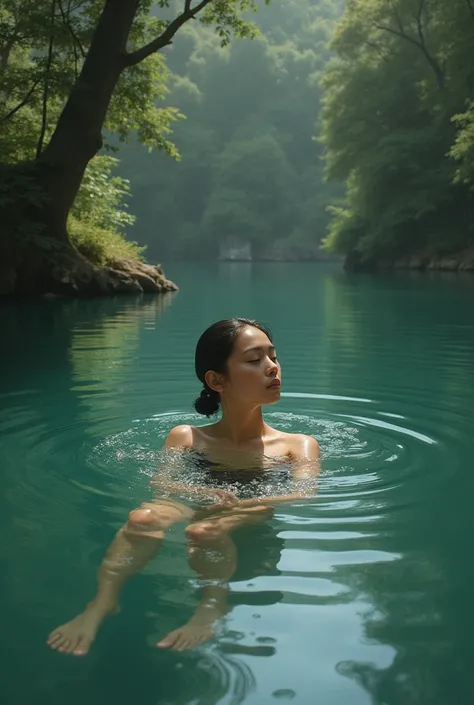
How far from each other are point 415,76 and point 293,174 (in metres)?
32.4

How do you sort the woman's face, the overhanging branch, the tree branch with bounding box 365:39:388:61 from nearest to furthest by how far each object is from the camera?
the woman's face, the overhanging branch, the tree branch with bounding box 365:39:388:61

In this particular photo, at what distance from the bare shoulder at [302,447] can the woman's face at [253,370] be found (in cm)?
37

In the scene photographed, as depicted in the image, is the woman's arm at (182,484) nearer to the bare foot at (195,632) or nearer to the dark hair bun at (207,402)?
the dark hair bun at (207,402)

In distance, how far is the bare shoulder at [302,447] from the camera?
4109 mm

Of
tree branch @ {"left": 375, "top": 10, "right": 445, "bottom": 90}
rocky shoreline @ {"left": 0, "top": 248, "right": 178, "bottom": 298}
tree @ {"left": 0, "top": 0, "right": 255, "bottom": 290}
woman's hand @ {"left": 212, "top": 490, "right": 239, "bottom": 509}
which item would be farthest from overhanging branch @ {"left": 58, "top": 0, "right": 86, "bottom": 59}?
tree branch @ {"left": 375, "top": 10, "right": 445, "bottom": 90}

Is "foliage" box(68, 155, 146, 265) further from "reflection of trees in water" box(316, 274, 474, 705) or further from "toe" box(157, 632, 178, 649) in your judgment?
"toe" box(157, 632, 178, 649)

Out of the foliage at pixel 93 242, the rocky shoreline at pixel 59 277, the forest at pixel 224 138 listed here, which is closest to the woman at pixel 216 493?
the forest at pixel 224 138

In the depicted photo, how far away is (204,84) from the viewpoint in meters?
72.6

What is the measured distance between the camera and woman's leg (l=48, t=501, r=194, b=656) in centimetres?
234

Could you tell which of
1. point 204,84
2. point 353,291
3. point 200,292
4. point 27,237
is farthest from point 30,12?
point 204,84

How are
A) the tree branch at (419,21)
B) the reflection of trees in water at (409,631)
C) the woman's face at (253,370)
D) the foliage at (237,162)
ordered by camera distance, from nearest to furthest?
the reflection of trees in water at (409,631), the woman's face at (253,370), the tree branch at (419,21), the foliage at (237,162)

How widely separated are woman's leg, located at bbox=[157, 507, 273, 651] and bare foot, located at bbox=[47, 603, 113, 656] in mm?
204

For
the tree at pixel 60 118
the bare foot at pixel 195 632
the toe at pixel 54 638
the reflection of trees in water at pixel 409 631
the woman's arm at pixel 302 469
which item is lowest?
the reflection of trees in water at pixel 409 631

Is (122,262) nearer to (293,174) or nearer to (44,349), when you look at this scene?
(44,349)
